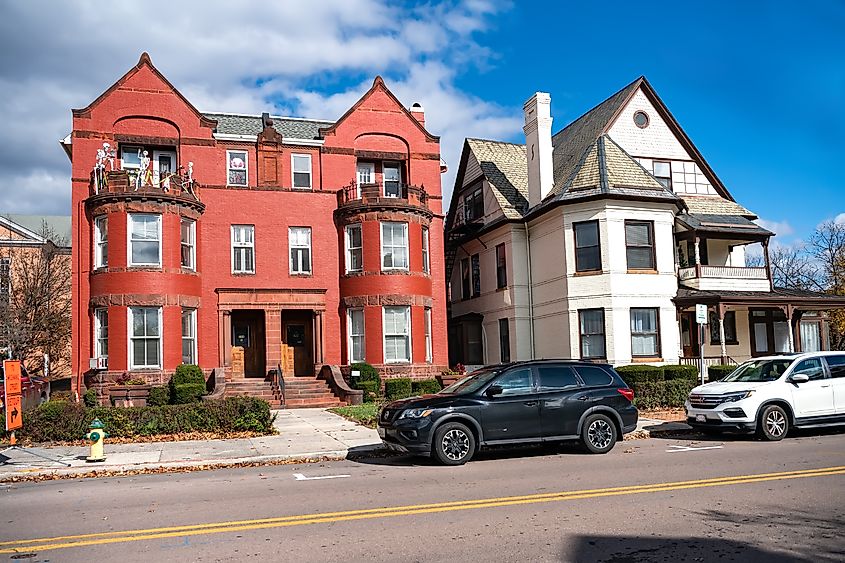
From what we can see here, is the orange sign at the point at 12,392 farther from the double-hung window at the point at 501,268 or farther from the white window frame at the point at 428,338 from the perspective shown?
the double-hung window at the point at 501,268

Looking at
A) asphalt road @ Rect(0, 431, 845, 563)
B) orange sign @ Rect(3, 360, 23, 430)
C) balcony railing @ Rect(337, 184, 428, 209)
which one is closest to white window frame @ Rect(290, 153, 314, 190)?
balcony railing @ Rect(337, 184, 428, 209)

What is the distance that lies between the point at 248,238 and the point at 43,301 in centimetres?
1614

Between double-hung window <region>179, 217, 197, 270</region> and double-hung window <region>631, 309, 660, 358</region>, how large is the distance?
15.8 meters

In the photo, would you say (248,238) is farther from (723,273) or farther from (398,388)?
(723,273)

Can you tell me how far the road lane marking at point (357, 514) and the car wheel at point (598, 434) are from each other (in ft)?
10.7

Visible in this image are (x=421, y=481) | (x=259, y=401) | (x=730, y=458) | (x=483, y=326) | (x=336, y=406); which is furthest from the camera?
(x=483, y=326)

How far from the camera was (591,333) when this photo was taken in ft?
92.2

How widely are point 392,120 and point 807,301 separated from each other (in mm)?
17103

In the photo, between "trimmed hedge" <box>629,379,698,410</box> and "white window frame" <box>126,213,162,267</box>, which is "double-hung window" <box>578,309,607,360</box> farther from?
"white window frame" <box>126,213,162,267</box>

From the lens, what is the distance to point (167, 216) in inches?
1016

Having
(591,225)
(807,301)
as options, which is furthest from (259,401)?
(807,301)

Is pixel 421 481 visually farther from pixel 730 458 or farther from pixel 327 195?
pixel 327 195

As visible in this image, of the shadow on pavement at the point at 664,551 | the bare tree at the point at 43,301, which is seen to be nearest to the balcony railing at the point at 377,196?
the bare tree at the point at 43,301

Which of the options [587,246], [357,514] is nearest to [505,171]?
[587,246]
